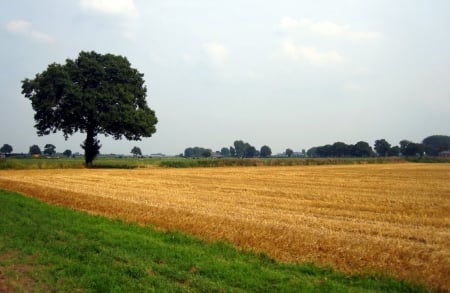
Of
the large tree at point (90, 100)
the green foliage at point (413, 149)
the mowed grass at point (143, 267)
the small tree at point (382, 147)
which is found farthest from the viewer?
the small tree at point (382, 147)

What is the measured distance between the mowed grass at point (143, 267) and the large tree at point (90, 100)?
126 ft

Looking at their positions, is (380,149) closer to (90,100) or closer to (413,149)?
(413,149)

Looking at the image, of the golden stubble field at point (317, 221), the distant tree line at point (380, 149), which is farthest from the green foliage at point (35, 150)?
the golden stubble field at point (317, 221)

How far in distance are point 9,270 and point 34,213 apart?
7.74 m

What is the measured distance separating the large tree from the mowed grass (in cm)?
3846

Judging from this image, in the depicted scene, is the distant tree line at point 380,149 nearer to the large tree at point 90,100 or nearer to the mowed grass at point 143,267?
the large tree at point 90,100

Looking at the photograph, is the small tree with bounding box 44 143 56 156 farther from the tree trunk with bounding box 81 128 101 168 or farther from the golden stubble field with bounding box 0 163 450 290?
the golden stubble field with bounding box 0 163 450 290

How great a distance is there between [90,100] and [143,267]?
143 feet

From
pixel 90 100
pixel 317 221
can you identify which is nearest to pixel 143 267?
pixel 317 221

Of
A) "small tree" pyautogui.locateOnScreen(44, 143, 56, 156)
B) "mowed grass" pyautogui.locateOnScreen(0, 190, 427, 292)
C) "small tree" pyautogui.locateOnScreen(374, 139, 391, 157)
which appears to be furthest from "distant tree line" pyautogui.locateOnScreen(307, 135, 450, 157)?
"mowed grass" pyautogui.locateOnScreen(0, 190, 427, 292)

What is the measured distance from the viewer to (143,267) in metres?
8.59

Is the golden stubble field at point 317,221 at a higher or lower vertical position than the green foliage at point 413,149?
lower

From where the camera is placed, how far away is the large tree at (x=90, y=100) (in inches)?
1953

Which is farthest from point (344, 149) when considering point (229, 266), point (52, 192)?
point (229, 266)
